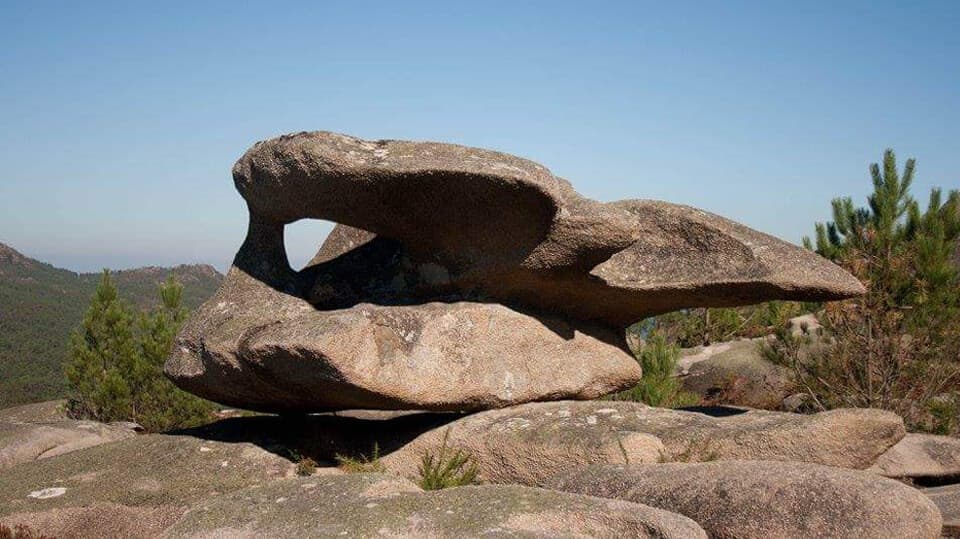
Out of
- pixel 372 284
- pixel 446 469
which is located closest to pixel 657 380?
pixel 372 284

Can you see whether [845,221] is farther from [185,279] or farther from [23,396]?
[185,279]

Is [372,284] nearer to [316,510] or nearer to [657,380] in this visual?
[657,380]

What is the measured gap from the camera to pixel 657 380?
14281 mm

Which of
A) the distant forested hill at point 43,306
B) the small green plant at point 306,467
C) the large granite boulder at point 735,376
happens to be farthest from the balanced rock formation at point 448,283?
the distant forested hill at point 43,306

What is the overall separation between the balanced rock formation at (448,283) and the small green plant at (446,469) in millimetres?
517

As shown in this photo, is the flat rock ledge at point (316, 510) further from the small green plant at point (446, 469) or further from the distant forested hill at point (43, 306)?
the distant forested hill at point (43, 306)

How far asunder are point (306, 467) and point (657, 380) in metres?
6.59

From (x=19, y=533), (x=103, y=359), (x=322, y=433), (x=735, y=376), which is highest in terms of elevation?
(x=735, y=376)

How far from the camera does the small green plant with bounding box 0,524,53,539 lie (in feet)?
24.2

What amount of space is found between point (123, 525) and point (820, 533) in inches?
218

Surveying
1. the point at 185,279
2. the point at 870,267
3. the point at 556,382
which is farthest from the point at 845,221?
the point at 185,279

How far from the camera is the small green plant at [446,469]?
28.9ft

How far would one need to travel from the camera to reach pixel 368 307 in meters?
9.86

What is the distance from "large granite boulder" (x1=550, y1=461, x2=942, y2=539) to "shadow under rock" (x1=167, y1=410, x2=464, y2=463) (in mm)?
3733
